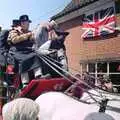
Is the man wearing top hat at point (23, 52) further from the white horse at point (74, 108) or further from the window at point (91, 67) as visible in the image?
the window at point (91, 67)

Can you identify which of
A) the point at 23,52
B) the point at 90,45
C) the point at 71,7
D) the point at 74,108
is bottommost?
the point at 90,45

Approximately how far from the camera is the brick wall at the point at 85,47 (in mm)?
18953

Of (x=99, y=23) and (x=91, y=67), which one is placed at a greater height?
(x=99, y=23)

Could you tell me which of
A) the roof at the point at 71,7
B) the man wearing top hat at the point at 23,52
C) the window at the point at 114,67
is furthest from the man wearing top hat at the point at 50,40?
the roof at the point at 71,7

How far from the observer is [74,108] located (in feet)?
13.5

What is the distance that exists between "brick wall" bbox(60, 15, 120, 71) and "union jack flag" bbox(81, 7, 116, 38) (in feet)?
1.01

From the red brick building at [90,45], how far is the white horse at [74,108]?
1354cm

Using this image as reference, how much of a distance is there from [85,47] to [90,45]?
0.47m

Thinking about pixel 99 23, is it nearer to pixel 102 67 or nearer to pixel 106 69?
pixel 102 67

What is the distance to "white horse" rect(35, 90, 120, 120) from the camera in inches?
150

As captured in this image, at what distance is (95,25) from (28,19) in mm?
14076

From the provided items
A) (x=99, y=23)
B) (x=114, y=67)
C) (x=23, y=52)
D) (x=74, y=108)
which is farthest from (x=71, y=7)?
(x=74, y=108)

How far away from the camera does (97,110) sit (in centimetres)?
394

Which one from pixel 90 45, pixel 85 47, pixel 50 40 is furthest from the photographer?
pixel 85 47
